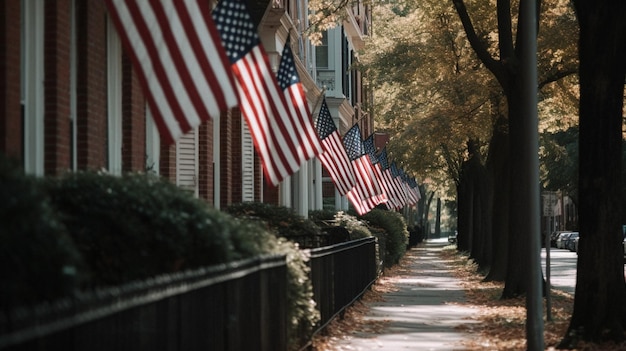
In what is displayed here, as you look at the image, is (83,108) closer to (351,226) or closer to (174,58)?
(174,58)

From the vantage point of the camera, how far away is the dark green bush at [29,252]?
566 cm

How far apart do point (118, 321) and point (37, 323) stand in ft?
4.35

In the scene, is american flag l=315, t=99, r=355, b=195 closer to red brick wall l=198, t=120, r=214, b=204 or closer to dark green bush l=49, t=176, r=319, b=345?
red brick wall l=198, t=120, r=214, b=204

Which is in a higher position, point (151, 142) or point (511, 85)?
point (511, 85)

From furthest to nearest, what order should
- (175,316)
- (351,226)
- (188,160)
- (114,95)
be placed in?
(351,226) < (188,160) < (114,95) < (175,316)

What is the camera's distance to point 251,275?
9.98 meters

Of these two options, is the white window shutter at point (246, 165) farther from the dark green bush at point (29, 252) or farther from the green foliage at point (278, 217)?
the dark green bush at point (29, 252)

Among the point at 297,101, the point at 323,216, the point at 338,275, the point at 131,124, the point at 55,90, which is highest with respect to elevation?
the point at 297,101

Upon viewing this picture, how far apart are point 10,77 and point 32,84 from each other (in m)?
0.80

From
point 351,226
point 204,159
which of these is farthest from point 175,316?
point 351,226

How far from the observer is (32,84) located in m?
11.8

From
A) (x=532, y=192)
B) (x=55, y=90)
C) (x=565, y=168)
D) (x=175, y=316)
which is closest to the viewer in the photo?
(x=175, y=316)

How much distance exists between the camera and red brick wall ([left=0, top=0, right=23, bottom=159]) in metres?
10.8

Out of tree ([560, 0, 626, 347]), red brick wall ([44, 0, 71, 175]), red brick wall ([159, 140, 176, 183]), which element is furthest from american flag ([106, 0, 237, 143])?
red brick wall ([159, 140, 176, 183])
